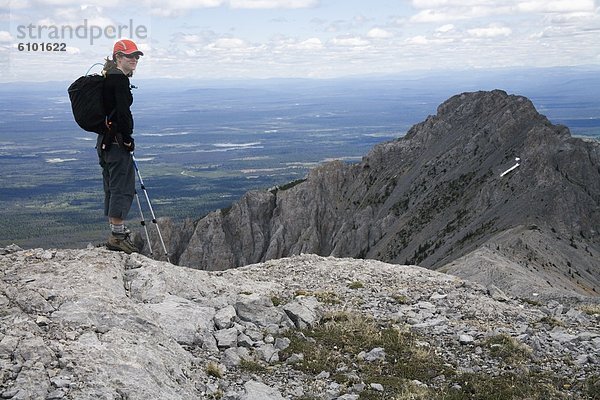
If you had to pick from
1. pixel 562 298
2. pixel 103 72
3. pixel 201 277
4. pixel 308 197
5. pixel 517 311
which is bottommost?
pixel 308 197

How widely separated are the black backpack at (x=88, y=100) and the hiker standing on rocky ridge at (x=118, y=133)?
146mm

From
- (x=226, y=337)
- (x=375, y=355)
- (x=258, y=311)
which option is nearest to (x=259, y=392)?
(x=226, y=337)

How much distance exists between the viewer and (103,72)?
12.5 meters

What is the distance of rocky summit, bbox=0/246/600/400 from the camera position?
30.2ft

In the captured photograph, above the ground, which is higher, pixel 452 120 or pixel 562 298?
pixel 452 120

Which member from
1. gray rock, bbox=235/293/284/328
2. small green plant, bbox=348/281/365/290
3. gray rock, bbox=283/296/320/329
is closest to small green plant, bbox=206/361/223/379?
gray rock, bbox=235/293/284/328

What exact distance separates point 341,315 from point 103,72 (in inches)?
280

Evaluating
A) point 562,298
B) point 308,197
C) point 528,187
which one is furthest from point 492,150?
point 562,298

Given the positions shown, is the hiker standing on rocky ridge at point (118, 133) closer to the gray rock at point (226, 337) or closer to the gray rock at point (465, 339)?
the gray rock at point (226, 337)

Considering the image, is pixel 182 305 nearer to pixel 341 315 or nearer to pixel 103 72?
pixel 341 315

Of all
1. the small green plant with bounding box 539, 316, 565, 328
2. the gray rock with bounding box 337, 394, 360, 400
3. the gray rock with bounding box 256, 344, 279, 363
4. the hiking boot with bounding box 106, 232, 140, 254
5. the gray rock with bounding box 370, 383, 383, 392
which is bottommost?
the small green plant with bounding box 539, 316, 565, 328

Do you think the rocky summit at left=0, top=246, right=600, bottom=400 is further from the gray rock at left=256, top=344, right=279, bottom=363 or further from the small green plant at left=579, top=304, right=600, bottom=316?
the small green plant at left=579, top=304, right=600, bottom=316

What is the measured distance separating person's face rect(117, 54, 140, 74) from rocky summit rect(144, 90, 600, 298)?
29198mm

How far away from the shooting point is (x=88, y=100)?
12.4 metres
